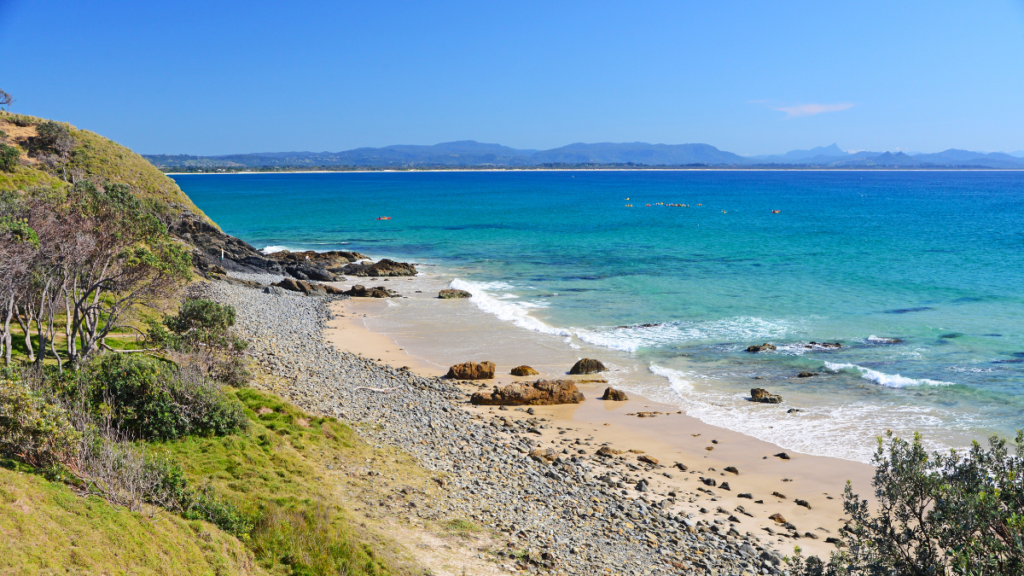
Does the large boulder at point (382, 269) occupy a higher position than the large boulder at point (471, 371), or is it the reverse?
the large boulder at point (382, 269)

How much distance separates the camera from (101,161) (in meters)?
43.1

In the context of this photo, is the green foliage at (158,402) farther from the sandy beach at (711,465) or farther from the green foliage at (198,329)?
the sandy beach at (711,465)

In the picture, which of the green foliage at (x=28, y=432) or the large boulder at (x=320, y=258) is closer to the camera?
the green foliage at (x=28, y=432)

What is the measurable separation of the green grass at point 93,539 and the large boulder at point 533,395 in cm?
1091

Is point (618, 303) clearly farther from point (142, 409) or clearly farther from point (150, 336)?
point (142, 409)

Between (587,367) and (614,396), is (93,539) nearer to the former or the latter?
(614,396)

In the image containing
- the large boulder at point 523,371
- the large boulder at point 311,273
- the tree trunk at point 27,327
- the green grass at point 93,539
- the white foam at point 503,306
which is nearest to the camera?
the green grass at point 93,539

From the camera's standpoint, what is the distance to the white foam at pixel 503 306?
27.5 meters

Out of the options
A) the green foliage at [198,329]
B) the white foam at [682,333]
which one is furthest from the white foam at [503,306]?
the green foliage at [198,329]

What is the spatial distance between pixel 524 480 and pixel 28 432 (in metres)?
8.02

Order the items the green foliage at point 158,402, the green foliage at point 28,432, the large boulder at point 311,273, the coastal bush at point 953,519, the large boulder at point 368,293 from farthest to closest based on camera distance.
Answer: the large boulder at point 311,273, the large boulder at point 368,293, the green foliage at point 158,402, the green foliage at point 28,432, the coastal bush at point 953,519

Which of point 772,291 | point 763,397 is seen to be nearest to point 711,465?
point 763,397

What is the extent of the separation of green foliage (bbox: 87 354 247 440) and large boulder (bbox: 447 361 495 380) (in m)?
9.49

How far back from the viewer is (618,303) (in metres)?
32.6
